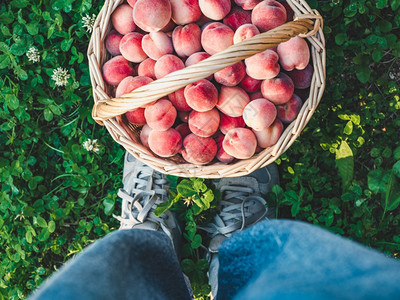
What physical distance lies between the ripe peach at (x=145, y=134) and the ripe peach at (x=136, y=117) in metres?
0.02

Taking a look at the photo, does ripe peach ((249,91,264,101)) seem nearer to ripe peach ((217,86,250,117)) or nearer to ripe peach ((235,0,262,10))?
ripe peach ((217,86,250,117))

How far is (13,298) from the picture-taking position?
132 cm

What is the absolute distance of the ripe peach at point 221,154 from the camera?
100cm

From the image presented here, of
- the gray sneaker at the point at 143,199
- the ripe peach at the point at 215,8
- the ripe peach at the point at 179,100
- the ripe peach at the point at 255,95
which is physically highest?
the ripe peach at the point at 215,8

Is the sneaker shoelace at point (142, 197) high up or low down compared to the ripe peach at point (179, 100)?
down

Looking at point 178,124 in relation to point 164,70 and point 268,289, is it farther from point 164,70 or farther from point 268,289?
point 268,289

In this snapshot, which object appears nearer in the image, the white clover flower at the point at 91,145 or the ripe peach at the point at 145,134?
the ripe peach at the point at 145,134

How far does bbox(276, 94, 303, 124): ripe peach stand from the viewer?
98cm

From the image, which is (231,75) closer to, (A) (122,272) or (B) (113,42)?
(B) (113,42)

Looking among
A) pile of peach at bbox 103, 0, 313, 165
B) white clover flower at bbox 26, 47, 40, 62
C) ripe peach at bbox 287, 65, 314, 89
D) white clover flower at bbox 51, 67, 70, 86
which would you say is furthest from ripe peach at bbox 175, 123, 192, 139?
white clover flower at bbox 26, 47, 40, 62

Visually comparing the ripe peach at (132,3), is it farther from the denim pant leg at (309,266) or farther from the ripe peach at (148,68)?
the denim pant leg at (309,266)

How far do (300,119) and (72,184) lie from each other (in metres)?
0.84

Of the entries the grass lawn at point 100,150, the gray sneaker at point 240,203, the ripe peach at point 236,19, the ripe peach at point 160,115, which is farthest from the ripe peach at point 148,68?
the gray sneaker at point 240,203

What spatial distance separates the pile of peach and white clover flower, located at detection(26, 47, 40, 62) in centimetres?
40
